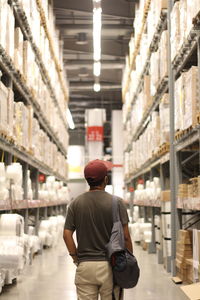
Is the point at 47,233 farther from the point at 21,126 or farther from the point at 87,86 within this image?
the point at 87,86

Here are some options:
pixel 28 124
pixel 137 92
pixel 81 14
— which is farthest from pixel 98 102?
pixel 28 124

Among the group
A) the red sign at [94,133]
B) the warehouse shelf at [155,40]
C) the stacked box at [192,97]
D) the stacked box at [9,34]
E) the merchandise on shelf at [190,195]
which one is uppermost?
the red sign at [94,133]

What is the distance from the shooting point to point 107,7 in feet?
50.1

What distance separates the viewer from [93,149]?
90.6 feet

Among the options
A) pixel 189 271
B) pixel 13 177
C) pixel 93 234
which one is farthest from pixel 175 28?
pixel 93 234

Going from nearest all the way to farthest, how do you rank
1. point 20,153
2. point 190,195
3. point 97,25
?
1. point 190,195
2. point 20,153
3. point 97,25

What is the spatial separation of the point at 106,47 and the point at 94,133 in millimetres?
7693

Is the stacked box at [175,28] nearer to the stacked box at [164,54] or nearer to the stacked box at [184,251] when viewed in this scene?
the stacked box at [164,54]

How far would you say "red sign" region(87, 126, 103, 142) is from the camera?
85.9ft

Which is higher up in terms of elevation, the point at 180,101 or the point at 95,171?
the point at 180,101

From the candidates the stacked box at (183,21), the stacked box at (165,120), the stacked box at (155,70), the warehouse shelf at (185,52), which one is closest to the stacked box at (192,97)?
the warehouse shelf at (185,52)

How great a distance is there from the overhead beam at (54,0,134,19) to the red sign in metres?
11.2

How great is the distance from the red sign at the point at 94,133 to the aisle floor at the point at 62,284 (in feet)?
55.1

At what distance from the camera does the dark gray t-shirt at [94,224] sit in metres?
3.62
